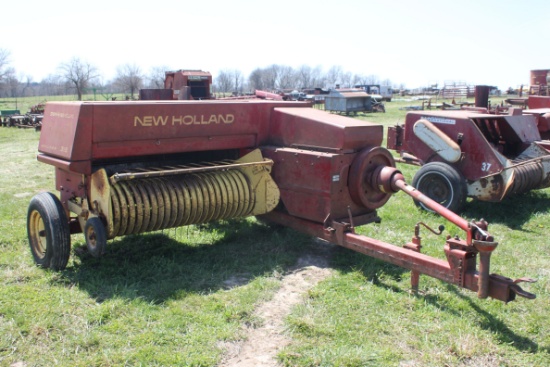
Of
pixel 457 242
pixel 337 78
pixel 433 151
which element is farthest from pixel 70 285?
pixel 337 78

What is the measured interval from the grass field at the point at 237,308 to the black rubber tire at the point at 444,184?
0.83m

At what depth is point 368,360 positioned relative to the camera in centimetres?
338

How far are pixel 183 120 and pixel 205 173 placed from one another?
0.60m

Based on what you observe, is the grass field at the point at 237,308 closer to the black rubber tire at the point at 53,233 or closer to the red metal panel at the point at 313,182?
the black rubber tire at the point at 53,233

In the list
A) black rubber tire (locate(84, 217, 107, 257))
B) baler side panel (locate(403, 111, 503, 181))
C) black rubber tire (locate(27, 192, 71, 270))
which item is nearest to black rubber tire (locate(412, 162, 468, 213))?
baler side panel (locate(403, 111, 503, 181))

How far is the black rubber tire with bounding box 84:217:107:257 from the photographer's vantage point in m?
4.41

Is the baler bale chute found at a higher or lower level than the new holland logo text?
lower

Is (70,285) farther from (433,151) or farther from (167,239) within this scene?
(433,151)

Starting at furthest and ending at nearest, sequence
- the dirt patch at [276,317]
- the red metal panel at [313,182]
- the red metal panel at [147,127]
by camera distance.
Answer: the red metal panel at [313,182] < the red metal panel at [147,127] < the dirt patch at [276,317]

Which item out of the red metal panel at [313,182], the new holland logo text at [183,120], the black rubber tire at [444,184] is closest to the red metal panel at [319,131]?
the red metal panel at [313,182]

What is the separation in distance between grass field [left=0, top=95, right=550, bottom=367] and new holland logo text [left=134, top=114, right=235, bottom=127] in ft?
4.13

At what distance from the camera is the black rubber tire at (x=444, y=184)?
666 centimetres

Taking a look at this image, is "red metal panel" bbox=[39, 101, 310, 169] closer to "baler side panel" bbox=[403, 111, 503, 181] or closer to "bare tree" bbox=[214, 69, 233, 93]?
"baler side panel" bbox=[403, 111, 503, 181]

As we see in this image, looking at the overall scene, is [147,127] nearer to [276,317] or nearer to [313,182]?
[313,182]
